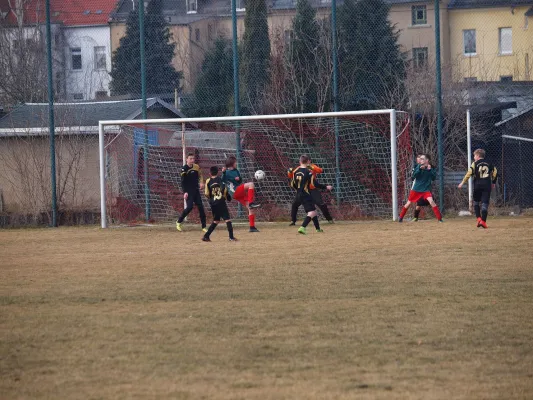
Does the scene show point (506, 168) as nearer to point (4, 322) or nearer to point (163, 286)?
point (163, 286)

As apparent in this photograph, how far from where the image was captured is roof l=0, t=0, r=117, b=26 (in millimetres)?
36031

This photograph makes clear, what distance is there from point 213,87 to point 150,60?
8.95 feet

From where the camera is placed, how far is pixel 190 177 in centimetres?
1944

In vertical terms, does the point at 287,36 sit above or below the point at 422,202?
above

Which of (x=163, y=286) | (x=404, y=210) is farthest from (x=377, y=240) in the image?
(x=163, y=286)

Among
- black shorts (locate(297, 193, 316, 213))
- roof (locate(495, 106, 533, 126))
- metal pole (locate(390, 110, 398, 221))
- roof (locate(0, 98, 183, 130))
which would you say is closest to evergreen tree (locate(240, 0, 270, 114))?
roof (locate(0, 98, 183, 130))

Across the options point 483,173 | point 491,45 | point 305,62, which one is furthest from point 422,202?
point 491,45

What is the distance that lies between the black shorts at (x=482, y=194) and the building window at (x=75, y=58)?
20.1m

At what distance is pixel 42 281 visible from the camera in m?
11.9

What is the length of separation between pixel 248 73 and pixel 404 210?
6.68 metres

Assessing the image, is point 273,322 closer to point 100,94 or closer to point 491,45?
point 100,94

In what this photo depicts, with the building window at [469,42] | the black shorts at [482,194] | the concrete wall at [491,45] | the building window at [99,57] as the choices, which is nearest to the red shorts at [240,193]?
the black shorts at [482,194]

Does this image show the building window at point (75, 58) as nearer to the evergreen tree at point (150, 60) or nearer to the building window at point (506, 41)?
the evergreen tree at point (150, 60)

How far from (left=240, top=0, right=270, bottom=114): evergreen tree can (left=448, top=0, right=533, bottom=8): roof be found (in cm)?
1115
